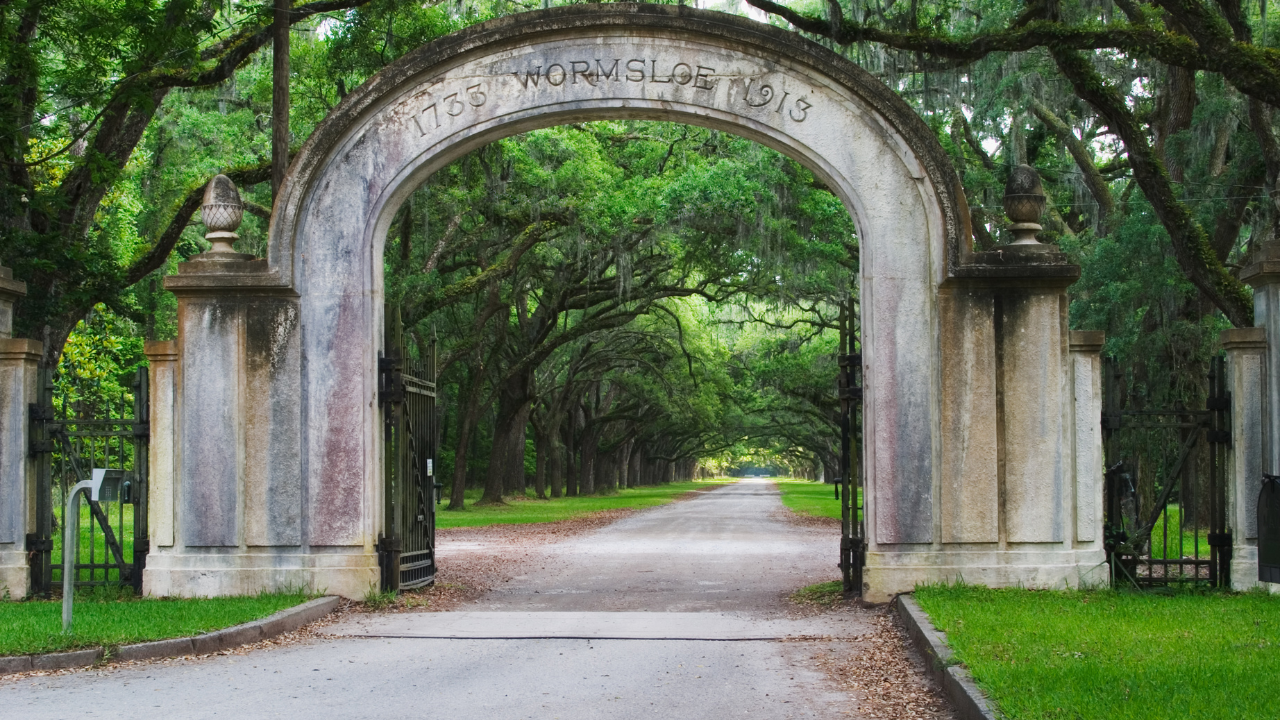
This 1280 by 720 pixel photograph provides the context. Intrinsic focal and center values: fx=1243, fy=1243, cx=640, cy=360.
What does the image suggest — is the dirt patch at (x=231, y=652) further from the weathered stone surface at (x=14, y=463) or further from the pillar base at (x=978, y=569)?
the pillar base at (x=978, y=569)

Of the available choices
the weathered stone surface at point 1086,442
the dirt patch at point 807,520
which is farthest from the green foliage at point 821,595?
the dirt patch at point 807,520

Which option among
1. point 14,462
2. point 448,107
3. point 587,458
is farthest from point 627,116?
point 587,458

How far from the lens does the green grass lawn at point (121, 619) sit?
Result: 798 cm

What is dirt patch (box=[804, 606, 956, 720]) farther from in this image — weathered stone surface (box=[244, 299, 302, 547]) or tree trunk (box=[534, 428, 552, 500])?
tree trunk (box=[534, 428, 552, 500])

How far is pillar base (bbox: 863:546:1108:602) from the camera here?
419 inches

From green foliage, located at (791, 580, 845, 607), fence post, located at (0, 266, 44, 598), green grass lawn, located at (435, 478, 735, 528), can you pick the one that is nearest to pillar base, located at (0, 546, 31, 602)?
fence post, located at (0, 266, 44, 598)

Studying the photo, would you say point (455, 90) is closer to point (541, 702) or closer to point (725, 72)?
point (725, 72)

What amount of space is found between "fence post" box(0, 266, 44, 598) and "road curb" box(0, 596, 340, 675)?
3255 millimetres

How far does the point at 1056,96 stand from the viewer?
21000 millimetres

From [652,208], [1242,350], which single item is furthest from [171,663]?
[652,208]

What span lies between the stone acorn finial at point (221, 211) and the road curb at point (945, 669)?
22.0 ft

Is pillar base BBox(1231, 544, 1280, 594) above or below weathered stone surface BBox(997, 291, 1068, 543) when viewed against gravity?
below

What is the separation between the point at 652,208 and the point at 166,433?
1275 centimetres

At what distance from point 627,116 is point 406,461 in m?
3.88
